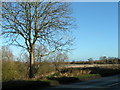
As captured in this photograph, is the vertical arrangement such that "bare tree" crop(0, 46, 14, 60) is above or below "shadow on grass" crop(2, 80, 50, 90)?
above

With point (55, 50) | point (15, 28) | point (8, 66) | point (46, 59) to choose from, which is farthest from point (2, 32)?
point (46, 59)

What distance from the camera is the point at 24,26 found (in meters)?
21.1

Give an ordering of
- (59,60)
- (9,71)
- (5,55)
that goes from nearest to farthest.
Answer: (9,71)
(5,55)
(59,60)

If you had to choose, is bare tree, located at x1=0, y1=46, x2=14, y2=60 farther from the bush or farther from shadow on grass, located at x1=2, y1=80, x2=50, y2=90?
shadow on grass, located at x1=2, y1=80, x2=50, y2=90

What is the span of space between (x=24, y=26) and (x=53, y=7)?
11.5ft

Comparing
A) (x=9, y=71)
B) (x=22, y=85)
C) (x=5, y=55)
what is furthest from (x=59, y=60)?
(x=22, y=85)

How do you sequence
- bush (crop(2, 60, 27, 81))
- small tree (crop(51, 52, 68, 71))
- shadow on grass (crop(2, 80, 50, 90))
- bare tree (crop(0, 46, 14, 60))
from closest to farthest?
shadow on grass (crop(2, 80, 50, 90)), bush (crop(2, 60, 27, 81)), bare tree (crop(0, 46, 14, 60)), small tree (crop(51, 52, 68, 71))

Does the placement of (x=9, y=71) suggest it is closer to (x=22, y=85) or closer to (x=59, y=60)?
(x=22, y=85)

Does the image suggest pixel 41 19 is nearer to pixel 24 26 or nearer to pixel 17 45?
pixel 24 26

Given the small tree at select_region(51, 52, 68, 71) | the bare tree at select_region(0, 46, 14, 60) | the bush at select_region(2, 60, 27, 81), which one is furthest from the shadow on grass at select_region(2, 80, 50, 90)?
the small tree at select_region(51, 52, 68, 71)

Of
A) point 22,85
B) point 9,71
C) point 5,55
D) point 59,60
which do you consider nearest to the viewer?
point 22,85

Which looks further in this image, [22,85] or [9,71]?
[9,71]

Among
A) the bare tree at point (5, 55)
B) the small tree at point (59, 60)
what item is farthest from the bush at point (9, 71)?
the small tree at point (59, 60)

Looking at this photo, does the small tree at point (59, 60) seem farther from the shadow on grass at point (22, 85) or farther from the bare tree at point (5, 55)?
the shadow on grass at point (22, 85)
